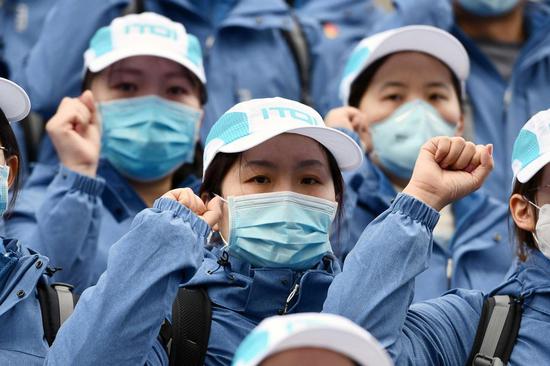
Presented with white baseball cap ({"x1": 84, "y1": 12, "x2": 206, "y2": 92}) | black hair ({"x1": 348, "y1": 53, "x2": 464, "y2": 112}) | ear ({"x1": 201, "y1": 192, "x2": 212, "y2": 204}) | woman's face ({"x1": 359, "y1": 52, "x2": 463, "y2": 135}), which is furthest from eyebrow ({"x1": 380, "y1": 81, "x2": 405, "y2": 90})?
ear ({"x1": 201, "y1": 192, "x2": 212, "y2": 204})

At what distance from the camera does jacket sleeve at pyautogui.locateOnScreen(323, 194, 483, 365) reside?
4426 millimetres

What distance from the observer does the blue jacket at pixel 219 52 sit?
7.19m

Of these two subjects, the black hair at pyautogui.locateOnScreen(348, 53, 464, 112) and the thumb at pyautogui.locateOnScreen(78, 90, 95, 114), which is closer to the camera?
the thumb at pyautogui.locateOnScreen(78, 90, 95, 114)

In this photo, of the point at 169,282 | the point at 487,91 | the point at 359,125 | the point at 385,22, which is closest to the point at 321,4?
the point at 385,22

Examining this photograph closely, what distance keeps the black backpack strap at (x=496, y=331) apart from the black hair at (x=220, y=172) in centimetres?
78

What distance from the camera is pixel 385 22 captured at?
7.70 meters

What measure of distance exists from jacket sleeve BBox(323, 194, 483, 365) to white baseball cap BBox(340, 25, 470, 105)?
221cm

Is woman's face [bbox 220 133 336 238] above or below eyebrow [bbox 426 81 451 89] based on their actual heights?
above

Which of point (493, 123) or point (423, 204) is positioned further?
point (493, 123)

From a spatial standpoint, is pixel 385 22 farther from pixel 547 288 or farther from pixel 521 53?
pixel 547 288

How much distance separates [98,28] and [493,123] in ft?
7.85

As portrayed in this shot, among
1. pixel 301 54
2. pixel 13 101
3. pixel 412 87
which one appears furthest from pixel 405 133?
pixel 13 101

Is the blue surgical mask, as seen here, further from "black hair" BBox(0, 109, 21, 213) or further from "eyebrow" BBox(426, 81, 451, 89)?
"eyebrow" BBox(426, 81, 451, 89)

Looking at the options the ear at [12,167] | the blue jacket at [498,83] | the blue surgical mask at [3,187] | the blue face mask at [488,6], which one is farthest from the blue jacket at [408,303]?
the blue face mask at [488,6]
